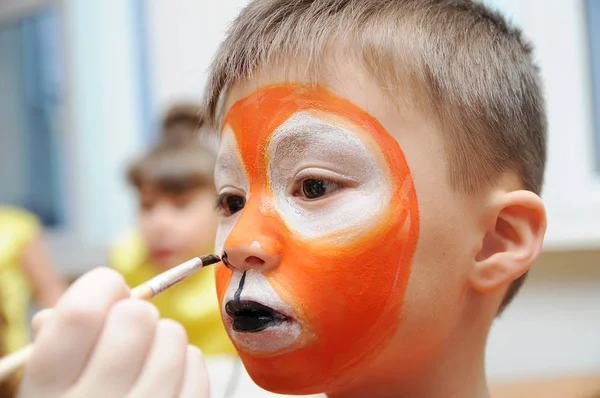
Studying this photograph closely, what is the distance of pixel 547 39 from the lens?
4.79ft

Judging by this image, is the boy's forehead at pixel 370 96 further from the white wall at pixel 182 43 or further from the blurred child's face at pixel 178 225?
the white wall at pixel 182 43

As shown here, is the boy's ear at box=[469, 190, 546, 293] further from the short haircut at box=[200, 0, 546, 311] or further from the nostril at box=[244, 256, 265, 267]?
the nostril at box=[244, 256, 265, 267]

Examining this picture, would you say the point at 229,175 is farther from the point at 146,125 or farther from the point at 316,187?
the point at 146,125

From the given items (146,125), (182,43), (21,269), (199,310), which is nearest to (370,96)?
(199,310)

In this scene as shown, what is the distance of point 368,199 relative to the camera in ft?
1.88

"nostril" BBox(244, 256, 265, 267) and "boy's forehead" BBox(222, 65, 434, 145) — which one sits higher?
"boy's forehead" BBox(222, 65, 434, 145)

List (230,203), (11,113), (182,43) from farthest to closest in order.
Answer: (11,113)
(182,43)
(230,203)

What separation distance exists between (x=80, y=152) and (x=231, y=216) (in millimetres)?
1627

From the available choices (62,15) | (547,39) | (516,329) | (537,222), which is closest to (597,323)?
(516,329)

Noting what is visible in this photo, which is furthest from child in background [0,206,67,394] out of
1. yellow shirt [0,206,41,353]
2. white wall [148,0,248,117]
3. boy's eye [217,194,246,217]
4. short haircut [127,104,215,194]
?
boy's eye [217,194,246,217]

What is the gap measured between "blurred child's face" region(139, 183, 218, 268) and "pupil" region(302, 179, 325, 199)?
35.8 inches

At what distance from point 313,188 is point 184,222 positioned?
942mm

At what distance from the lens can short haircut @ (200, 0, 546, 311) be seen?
602 mm

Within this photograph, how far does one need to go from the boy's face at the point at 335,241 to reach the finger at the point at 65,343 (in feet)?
0.48
